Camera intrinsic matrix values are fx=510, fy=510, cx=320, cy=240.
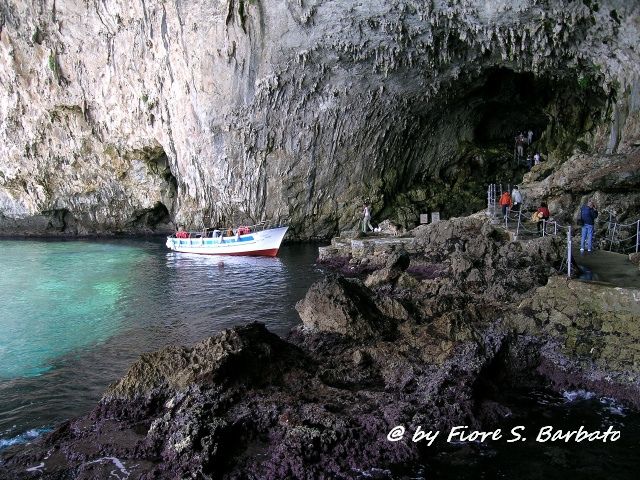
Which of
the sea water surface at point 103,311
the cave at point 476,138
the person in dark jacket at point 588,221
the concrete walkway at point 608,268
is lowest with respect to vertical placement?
the sea water surface at point 103,311

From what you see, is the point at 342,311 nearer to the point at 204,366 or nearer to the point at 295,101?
the point at 204,366

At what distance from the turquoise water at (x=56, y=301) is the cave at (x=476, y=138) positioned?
55.6 ft

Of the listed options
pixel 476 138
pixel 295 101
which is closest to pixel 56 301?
pixel 295 101

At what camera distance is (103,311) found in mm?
16938

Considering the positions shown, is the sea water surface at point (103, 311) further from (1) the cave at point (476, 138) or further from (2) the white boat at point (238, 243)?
(1) the cave at point (476, 138)

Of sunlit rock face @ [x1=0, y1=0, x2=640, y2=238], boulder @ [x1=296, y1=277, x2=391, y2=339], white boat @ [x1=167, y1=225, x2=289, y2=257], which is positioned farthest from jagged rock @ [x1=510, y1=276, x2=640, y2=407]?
white boat @ [x1=167, y1=225, x2=289, y2=257]

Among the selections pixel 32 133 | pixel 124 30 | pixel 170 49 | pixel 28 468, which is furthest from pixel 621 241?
pixel 32 133

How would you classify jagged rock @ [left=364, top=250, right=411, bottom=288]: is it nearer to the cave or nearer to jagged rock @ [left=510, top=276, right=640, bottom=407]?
jagged rock @ [left=510, top=276, right=640, bottom=407]

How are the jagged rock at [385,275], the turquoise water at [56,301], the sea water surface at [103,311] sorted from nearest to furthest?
the sea water surface at [103,311] < the turquoise water at [56,301] < the jagged rock at [385,275]

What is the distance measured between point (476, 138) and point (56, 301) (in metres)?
28.4

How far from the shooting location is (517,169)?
110 ft

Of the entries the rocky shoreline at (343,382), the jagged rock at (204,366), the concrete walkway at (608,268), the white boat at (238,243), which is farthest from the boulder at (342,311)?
the white boat at (238,243)

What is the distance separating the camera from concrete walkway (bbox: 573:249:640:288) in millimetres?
11455

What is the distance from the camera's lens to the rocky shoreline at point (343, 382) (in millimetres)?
7219
